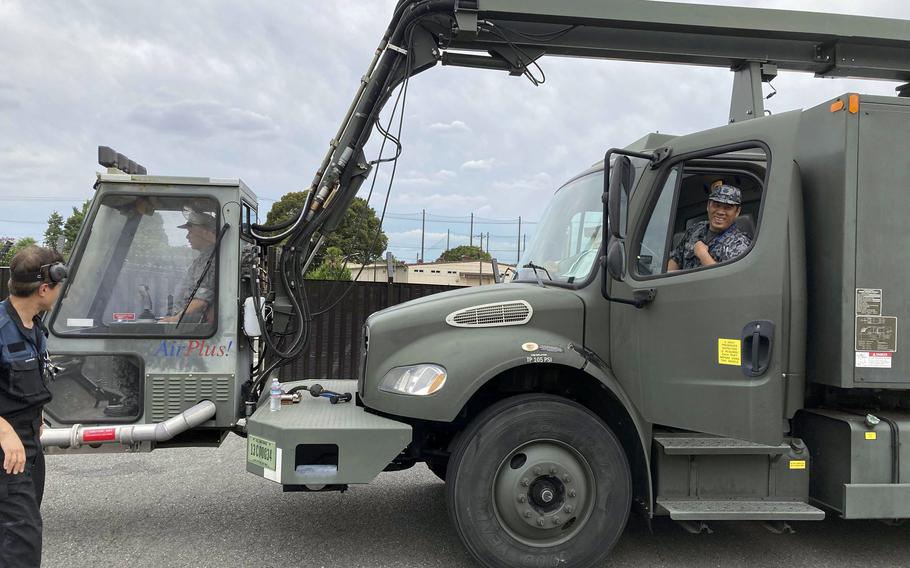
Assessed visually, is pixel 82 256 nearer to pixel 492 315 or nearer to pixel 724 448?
pixel 492 315

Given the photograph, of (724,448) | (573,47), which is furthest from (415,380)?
(573,47)

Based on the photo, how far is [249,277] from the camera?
4.18m

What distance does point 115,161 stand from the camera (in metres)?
4.12

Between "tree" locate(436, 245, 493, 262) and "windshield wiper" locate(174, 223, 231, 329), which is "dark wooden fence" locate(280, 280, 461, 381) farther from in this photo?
"tree" locate(436, 245, 493, 262)

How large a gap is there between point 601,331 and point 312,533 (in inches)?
96.0

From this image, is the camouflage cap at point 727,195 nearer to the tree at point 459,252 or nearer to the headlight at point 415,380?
the headlight at point 415,380

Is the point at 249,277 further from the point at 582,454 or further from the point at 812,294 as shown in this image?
the point at 812,294

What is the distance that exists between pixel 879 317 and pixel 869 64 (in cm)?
202

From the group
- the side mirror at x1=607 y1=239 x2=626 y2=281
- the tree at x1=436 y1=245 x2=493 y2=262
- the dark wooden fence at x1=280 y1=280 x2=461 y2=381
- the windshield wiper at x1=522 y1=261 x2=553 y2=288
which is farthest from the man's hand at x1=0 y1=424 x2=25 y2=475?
the tree at x1=436 y1=245 x2=493 y2=262

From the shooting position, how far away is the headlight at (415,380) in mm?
3387

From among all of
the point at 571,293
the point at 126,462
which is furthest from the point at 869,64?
the point at 126,462

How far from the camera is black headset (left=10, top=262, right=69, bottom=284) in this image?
2.79m

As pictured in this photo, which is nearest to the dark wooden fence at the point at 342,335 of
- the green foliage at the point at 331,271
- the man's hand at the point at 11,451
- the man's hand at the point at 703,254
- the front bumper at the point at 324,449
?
the green foliage at the point at 331,271

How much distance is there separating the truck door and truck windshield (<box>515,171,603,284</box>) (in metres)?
0.28
